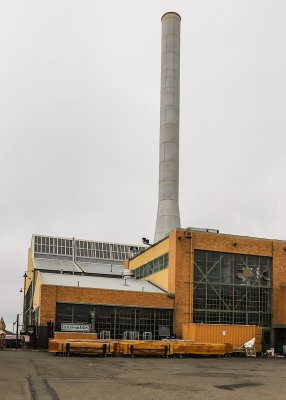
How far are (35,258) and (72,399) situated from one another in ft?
178

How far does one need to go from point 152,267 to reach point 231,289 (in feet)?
28.1

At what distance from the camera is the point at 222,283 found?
41.9 metres

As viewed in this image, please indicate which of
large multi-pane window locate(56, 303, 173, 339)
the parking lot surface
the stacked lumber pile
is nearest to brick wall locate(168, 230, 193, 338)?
large multi-pane window locate(56, 303, 173, 339)

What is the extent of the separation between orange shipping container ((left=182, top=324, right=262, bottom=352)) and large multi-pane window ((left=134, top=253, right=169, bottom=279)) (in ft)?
22.8

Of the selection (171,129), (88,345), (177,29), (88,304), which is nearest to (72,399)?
(88,345)

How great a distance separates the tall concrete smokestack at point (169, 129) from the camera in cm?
5475

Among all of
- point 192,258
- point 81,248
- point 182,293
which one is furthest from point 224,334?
point 81,248

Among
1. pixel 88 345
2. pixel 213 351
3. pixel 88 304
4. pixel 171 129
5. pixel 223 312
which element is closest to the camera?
pixel 88 345

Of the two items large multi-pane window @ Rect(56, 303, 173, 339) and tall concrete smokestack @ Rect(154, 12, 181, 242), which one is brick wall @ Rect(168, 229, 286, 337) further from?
tall concrete smokestack @ Rect(154, 12, 181, 242)

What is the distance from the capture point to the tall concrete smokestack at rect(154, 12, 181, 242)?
180 ft

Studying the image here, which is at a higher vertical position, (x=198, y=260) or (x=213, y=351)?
(x=198, y=260)

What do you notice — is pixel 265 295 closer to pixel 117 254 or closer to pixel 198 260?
pixel 198 260

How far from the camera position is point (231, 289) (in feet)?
138

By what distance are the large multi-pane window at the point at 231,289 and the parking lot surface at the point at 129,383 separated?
18.3 meters
